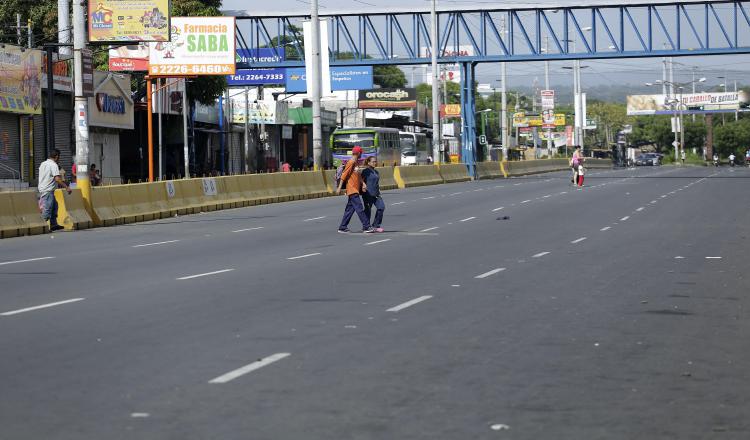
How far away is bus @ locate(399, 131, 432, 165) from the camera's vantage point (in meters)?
94.4

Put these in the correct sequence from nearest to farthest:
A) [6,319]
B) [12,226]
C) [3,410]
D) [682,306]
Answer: [3,410] < [6,319] < [682,306] < [12,226]

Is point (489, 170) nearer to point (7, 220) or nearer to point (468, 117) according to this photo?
point (468, 117)

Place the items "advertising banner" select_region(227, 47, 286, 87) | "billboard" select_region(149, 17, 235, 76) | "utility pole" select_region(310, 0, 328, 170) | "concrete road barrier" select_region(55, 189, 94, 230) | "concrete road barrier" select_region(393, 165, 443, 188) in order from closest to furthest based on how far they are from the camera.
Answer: "concrete road barrier" select_region(55, 189, 94, 230) < "utility pole" select_region(310, 0, 328, 170) < "billboard" select_region(149, 17, 235, 76) < "concrete road barrier" select_region(393, 165, 443, 188) < "advertising banner" select_region(227, 47, 286, 87)

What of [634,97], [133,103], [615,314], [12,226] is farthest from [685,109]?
[615,314]

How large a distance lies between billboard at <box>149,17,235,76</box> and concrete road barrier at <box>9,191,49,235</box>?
26208 mm

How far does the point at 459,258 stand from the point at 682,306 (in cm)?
679

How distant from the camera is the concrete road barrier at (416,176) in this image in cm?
5962

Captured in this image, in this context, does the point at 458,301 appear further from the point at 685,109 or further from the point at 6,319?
the point at 685,109

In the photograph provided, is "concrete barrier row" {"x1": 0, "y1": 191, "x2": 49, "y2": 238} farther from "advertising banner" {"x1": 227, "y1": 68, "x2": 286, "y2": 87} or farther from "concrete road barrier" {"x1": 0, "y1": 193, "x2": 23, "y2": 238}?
"advertising banner" {"x1": 227, "y1": 68, "x2": 286, "y2": 87}

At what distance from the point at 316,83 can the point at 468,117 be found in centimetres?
2355

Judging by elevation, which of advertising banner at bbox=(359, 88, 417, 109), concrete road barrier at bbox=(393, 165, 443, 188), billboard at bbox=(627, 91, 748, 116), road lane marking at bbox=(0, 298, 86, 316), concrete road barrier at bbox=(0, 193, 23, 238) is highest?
billboard at bbox=(627, 91, 748, 116)

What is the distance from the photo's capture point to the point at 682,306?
14.0 m

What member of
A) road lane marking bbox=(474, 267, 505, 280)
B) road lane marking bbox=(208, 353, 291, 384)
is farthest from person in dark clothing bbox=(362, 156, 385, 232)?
road lane marking bbox=(208, 353, 291, 384)

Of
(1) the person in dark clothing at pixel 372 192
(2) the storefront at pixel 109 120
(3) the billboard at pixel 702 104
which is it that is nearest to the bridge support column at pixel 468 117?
(2) the storefront at pixel 109 120
